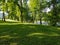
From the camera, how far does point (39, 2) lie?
4656 cm

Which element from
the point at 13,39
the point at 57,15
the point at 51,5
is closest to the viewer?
the point at 13,39

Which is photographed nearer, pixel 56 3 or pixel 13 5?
pixel 13 5

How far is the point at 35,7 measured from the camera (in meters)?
46.2

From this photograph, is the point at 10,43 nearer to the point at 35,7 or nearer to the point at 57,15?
the point at 57,15

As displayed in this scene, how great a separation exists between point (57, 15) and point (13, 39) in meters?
22.8

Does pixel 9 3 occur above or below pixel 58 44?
above

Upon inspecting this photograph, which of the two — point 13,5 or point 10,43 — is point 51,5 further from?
point 10,43

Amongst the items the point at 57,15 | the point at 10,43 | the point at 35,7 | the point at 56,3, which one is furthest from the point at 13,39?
the point at 35,7

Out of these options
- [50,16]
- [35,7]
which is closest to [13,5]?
[50,16]

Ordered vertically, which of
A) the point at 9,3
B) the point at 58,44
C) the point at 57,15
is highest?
the point at 9,3

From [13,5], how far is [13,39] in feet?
57.2

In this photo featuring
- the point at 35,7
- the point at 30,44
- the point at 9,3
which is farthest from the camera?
the point at 35,7

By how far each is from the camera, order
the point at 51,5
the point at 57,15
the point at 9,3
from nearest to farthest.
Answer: the point at 9,3 < the point at 57,15 < the point at 51,5

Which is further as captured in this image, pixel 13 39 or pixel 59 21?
pixel 59 21
